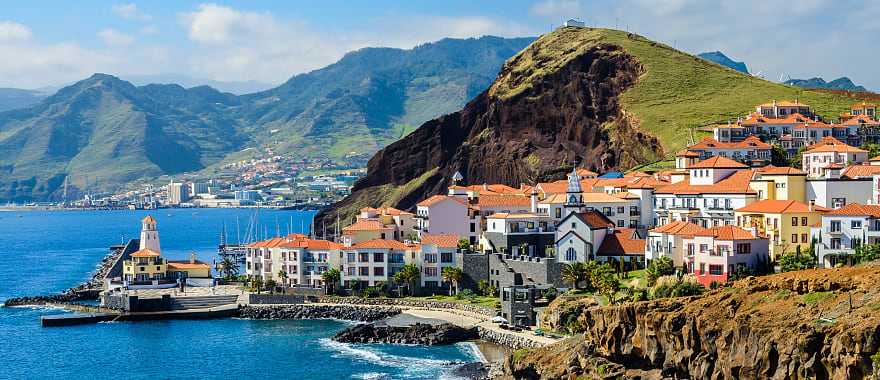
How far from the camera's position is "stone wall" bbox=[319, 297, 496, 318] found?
277 feet

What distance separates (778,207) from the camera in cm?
7481

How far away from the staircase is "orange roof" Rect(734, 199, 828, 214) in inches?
1756

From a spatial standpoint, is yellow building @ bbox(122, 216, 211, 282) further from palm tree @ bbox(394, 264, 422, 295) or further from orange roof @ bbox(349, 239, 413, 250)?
palm tree @ bbox(394, 264, 422, 295)

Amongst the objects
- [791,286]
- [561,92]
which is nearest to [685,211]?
[791,286]

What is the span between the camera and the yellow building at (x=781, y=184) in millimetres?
79562

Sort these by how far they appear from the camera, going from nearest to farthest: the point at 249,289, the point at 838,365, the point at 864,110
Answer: the point at 838,365 → the point at 249,289 → the point at 864,110

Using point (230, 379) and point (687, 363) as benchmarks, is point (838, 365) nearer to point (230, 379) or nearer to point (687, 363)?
point (687, 363)

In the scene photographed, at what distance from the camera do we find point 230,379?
7069 centimetres

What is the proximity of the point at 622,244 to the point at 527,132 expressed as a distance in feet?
273

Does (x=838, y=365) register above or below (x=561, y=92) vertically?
below

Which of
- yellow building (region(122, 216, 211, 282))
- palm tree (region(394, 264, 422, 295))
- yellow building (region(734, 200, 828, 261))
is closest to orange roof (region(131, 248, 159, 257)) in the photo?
yellow building (region(122, 216, 211, 282))

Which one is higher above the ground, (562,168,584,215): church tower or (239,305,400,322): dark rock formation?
(562,168,584,215): church tower

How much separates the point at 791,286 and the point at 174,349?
46543 millimetres

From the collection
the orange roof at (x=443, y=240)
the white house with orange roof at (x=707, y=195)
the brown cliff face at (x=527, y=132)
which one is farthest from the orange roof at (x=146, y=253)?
the brown cliff face at (x=527, y=132)
